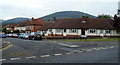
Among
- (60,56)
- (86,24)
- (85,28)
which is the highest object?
(86,24)

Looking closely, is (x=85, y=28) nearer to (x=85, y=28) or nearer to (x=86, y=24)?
(x=85, y=28)

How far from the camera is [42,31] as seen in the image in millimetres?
62938

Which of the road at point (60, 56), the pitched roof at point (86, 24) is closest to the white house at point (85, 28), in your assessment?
the pitched roof at point (86, 24)

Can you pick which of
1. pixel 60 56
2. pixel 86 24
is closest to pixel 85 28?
pixel 86 24

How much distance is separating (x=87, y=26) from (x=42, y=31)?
61.9ft

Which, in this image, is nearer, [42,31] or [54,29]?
[54,29]

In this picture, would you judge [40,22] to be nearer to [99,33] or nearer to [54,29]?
[54,29]

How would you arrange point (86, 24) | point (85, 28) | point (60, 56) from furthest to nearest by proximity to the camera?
1. point (86, 24)
2. point (85, 28)
3. point (60, 56)

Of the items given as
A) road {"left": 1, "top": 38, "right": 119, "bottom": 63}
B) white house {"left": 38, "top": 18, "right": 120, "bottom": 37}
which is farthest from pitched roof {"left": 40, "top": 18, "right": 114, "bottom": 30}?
road {"left": 1, "top": 38, "right": 119, "bottom": 63}

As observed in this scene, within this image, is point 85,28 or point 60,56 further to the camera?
point 85,28

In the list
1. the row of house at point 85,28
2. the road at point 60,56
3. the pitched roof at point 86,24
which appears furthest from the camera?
the pitched roof at point 86,24

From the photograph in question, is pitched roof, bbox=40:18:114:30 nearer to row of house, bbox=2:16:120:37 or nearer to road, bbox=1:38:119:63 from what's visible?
row of house, bbox=2:16:120:37

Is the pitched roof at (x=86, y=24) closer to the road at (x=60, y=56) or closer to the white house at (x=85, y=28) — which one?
the white house at (x=85, y=28)

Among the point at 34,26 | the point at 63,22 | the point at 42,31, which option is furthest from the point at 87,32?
the point at 34,26
